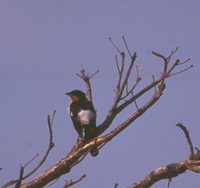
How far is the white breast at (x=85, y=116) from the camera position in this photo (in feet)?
21.0

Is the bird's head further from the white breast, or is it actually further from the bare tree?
the bare tree

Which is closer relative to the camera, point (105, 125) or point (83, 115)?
point (105, 125)

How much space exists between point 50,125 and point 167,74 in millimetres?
1088

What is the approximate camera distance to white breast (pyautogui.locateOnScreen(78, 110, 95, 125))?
6.41m

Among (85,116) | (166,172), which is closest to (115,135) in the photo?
(166,172)

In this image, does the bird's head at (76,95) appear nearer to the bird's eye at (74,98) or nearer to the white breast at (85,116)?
the bird's eye at (74,98)

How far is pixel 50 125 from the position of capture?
3113 millimetres

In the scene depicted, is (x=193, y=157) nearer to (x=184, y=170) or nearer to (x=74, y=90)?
(x=184, y=170)

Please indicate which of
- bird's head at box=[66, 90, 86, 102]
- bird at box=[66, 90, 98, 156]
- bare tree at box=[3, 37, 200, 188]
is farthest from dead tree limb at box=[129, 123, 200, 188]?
bird's head at box=[66, 90, 86, 102]

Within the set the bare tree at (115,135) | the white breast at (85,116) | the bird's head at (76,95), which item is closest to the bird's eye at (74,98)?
the bird's head at (76,95)

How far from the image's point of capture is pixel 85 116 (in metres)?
6.56

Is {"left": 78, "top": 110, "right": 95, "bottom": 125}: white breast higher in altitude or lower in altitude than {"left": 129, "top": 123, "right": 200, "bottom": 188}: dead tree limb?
higher

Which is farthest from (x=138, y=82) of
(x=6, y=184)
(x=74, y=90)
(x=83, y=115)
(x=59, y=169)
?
(x=74, y=90)

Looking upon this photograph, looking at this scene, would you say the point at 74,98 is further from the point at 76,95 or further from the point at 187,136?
the point at 187,136
